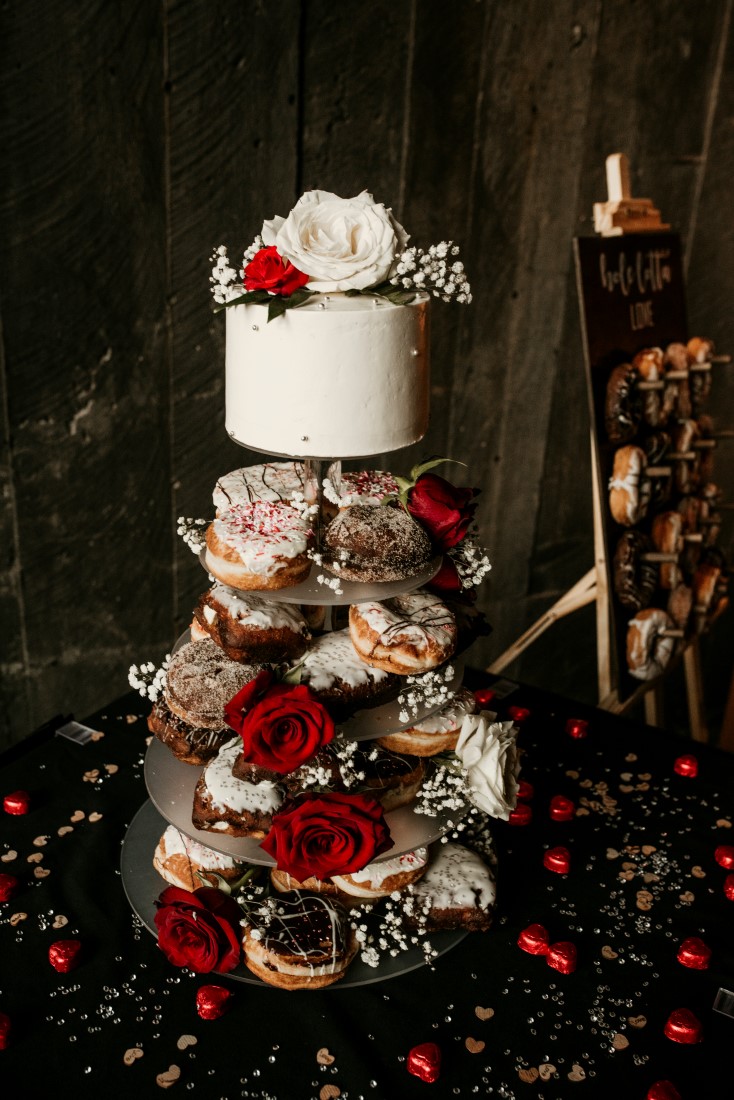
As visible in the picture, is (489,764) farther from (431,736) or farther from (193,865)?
(193,865)

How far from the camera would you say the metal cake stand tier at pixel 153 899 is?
1.32m

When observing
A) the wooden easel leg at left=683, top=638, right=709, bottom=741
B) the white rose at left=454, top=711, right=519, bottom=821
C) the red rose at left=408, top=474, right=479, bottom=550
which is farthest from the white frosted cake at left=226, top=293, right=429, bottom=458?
the wooden easel leg at left=683, top=638, right=709, bottom=741

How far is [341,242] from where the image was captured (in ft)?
3.77

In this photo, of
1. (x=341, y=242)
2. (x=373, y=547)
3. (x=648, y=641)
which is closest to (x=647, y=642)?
Result: (x=648, y=641)

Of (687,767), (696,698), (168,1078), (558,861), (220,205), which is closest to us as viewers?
(168,1078)

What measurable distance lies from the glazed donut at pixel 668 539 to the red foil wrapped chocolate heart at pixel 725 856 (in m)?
0.82

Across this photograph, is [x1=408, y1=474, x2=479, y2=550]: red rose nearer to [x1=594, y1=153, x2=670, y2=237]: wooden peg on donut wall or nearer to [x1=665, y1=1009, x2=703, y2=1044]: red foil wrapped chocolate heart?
[x1=665, y1=1009, x2=703, y2=1044]: red foil wrapped chocolate heart

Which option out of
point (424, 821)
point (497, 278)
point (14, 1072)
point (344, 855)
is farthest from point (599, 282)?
point (14, 1072)

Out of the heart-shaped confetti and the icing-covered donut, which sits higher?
the icing-covered donut

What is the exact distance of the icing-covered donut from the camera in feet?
4.18

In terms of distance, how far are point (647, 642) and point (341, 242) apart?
4.75 feet

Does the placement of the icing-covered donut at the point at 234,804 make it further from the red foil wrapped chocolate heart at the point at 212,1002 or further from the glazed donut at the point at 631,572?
the glazed donut at the point at 631,572

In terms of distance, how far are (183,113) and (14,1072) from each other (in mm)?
1969

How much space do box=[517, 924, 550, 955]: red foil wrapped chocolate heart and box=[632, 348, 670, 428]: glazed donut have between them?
4.29ft
